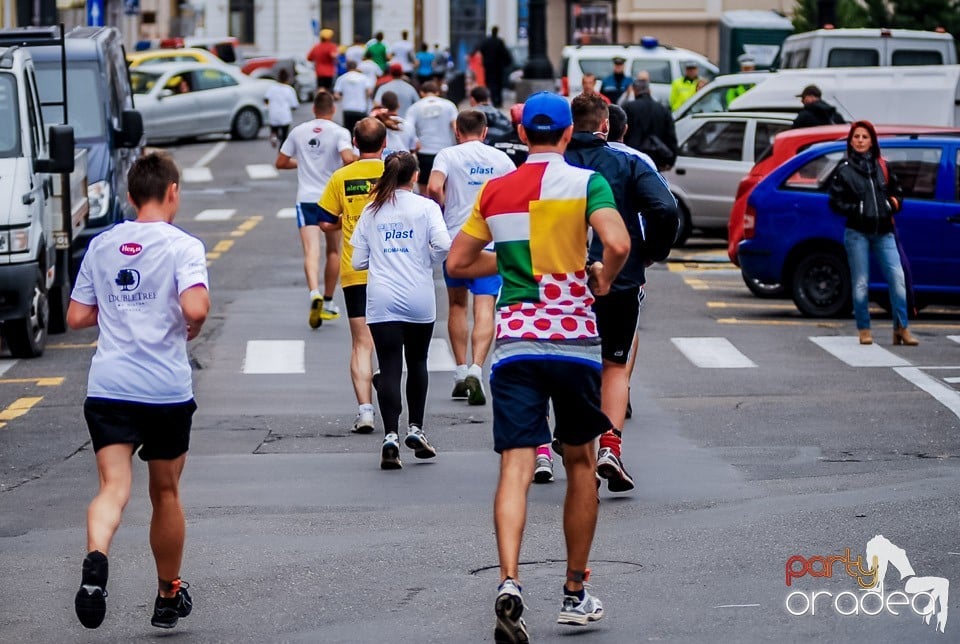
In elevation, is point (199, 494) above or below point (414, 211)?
below

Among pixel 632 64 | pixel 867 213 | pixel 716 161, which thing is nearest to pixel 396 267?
pixel 867 213

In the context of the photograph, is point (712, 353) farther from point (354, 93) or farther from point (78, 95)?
point (354, 93)

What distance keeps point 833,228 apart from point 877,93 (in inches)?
327

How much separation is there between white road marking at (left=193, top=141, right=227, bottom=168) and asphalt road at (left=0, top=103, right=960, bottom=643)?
20107mm

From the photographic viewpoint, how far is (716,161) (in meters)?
23.3

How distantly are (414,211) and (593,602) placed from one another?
13.2 feet

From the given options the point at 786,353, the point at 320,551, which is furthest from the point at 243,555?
the point at 786,353

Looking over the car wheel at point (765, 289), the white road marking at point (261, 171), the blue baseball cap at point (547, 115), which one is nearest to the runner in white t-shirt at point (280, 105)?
the white road marking at point (261, 171)

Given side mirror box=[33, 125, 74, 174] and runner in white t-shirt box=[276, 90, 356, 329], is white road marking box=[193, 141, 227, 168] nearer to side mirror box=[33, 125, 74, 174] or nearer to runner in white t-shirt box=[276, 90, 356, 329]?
runner in white t-shirt box=[276, 90, 356, 329]

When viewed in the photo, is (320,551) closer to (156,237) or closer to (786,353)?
(156,237)

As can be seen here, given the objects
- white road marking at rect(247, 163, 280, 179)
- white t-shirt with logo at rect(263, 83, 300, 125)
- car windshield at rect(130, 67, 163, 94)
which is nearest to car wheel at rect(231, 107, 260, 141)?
car windshield at rect(130, 67, 163, 94)

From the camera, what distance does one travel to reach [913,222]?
17141mm

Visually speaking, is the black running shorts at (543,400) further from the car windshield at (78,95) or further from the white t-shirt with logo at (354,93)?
the white t-shirt with logo at (354,93)

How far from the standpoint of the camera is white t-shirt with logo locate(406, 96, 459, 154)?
20547mm
